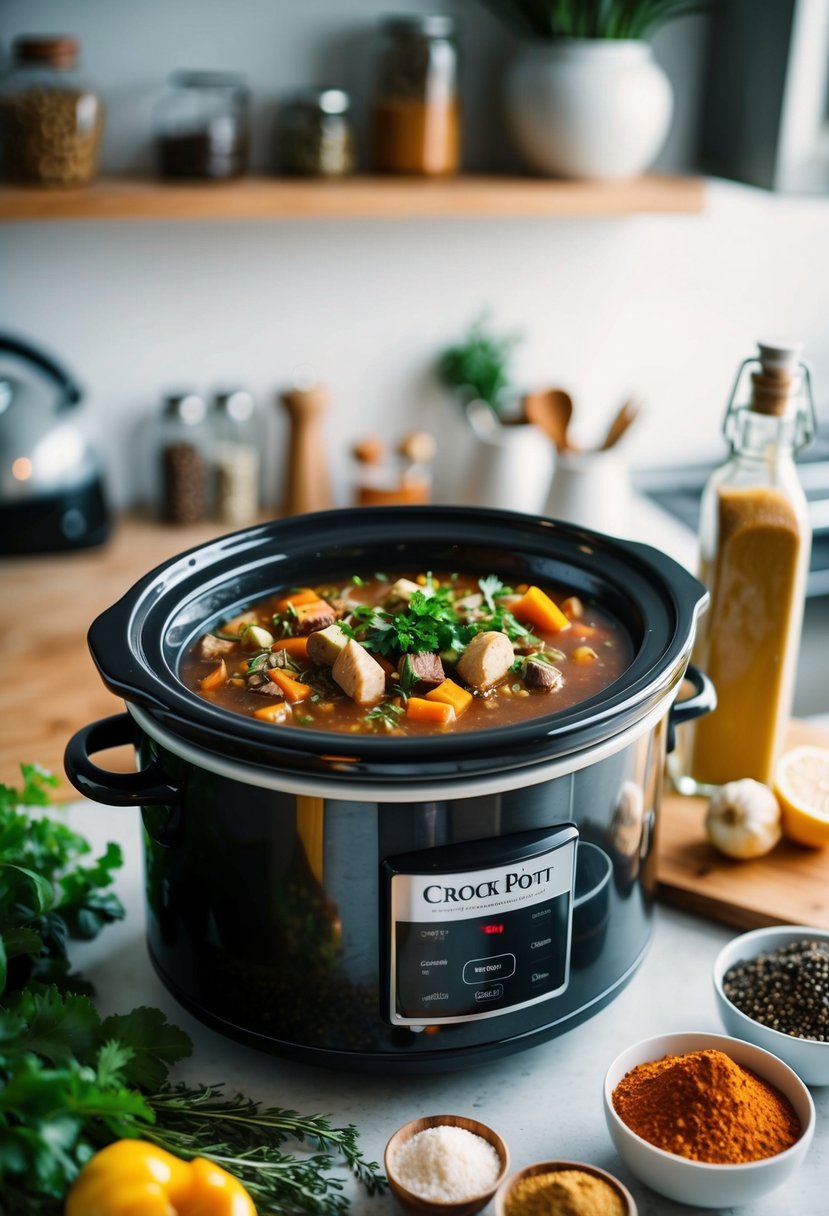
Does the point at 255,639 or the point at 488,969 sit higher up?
the point at 255,639

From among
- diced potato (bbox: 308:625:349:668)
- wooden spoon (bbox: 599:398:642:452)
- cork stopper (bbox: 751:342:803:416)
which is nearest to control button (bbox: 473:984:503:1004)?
diced potato (bbox: 308:625:349:668)

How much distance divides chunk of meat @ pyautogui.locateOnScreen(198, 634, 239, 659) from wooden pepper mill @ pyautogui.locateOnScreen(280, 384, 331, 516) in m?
1.13

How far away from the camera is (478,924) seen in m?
1.03

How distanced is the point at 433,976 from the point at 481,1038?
0.09 meters

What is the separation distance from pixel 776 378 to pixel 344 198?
0.94 m

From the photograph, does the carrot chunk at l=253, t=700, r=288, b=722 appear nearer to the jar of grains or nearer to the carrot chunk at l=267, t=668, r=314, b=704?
the carrot chunk at l=267, t=668, r=314, b=704

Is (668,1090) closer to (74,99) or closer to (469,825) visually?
(469,825)

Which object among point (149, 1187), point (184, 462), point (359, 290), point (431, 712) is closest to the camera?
point (149, 1187)

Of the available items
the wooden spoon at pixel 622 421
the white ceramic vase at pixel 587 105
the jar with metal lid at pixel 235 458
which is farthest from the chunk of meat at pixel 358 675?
the white ceramic vase at pixel 587 105

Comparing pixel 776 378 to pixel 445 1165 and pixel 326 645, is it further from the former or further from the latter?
pixel 445 1165

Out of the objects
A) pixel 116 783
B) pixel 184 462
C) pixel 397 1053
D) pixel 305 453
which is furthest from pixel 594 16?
pixel 397 1053

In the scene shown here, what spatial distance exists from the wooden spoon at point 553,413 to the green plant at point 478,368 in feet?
1.13

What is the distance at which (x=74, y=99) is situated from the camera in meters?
1.94

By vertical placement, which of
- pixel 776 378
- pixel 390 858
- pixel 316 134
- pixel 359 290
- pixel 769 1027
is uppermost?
pixel 316 134
